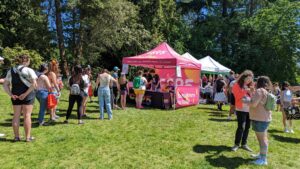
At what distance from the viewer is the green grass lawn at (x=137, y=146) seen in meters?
5.02

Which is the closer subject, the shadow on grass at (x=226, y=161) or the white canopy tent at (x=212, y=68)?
the shadow on grass at (x=226, y=161)

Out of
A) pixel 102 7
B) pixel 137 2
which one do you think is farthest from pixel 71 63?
pixel 137 2

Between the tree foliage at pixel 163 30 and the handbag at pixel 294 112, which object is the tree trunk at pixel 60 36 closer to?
the tree foliage at pixel 163 30

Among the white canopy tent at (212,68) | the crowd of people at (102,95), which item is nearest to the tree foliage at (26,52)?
the white canopy tent at (212,68)

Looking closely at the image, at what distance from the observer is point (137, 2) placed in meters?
25.5

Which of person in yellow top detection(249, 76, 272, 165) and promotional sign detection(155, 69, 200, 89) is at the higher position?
promotional sign detection(155, 69, 200, 89)

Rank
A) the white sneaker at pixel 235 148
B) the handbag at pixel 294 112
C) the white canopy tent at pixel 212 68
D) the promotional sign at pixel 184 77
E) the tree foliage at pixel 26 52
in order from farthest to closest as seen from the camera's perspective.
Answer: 1. the tree foliage at pixel 26 52
2. the white canopy tent at pixel 212 68
3. the promotional sign at pixel 184 77
4. the handbag at pixel 294 112
5. the white sneaker at pixel 235 148

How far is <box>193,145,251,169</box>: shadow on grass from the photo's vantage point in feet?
16.8

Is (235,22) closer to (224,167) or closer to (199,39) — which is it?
(199,39)

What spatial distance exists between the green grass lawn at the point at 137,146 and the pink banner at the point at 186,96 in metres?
3.26

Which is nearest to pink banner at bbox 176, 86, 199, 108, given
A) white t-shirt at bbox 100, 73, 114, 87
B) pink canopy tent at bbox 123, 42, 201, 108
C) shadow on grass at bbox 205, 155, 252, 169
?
pink canopy tent at bbox 123, 42, 201, 108

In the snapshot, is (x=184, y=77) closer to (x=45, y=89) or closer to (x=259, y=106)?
(x=45, y=89)

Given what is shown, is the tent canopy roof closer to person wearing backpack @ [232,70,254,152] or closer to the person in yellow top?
person wearing backpack @ [232,70,254,152]

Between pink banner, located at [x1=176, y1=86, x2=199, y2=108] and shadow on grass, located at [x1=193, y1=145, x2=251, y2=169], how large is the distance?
19.4 feet
